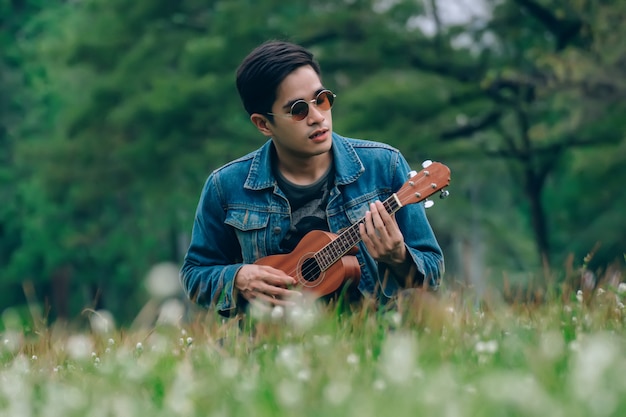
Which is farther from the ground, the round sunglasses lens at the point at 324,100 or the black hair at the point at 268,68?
the black hair at the point at 268,68

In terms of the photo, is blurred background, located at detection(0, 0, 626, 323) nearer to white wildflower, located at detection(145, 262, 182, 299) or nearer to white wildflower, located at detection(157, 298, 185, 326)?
white wildflower, located at detection(157, 298, 185, 326)

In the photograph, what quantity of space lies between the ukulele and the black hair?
2.19 feet

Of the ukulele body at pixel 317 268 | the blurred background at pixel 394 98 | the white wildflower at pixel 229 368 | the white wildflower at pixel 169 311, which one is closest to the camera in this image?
the white wildflower at pixel 229 368

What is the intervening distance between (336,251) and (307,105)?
0.66 m

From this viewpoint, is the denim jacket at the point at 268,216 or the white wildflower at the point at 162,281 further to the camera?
the denim jacket at the point at 268,216

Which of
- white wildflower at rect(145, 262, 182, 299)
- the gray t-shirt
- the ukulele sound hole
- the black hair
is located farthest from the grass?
the black hair

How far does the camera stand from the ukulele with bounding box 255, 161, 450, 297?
4.42 metres

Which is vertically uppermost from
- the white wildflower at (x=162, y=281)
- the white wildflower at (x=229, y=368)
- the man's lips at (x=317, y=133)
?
the white wildflower at (x=162, y=281)

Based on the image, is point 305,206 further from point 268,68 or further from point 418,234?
point 268,68

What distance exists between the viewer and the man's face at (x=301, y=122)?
464cm

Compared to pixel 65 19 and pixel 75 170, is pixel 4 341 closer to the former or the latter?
pixel 75 170

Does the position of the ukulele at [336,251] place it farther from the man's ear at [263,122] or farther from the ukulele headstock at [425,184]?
the man's ear at [263,122]

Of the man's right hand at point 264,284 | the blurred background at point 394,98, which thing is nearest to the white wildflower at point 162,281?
the man's right hand at point 264,284

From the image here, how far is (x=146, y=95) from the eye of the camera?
20.1m
